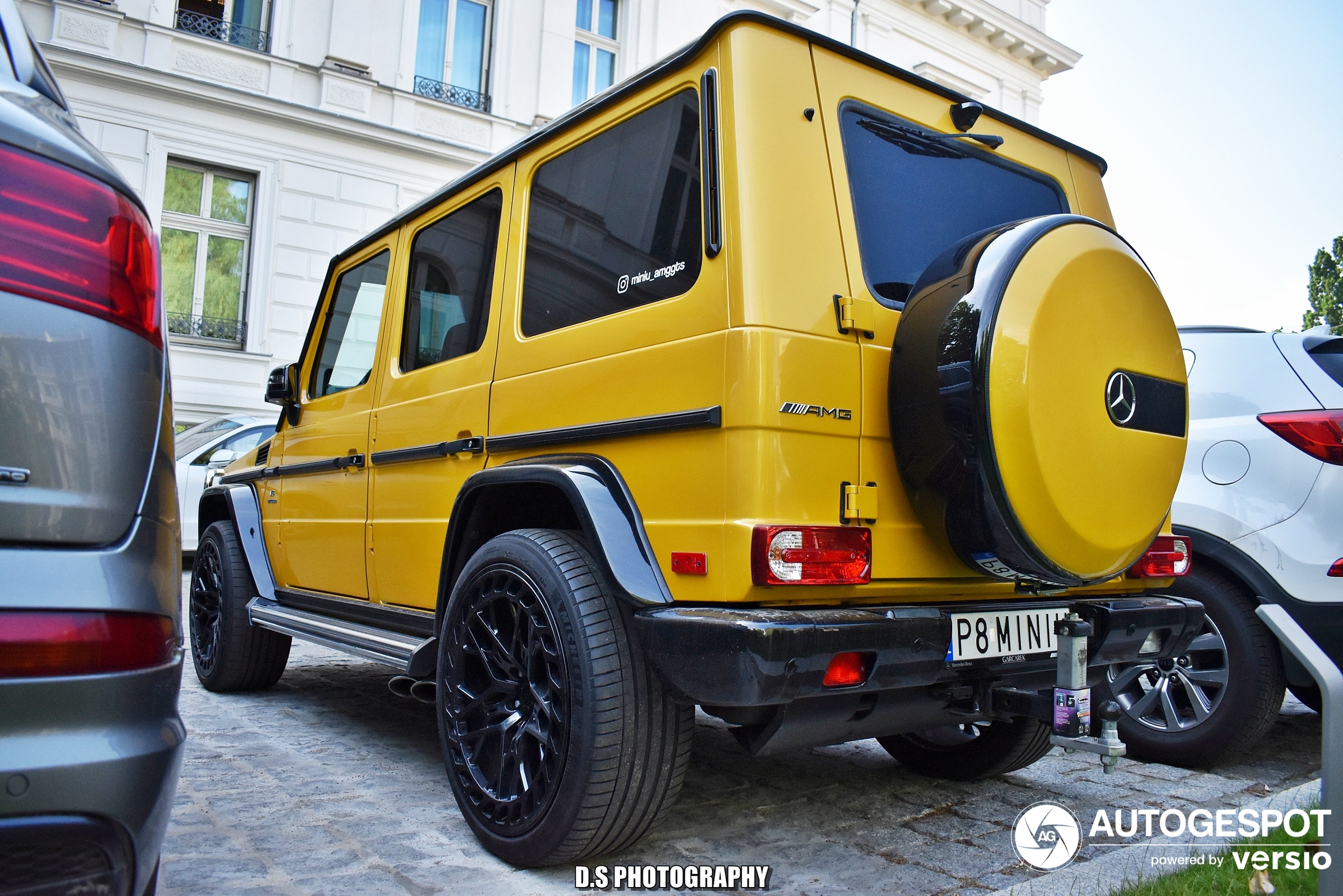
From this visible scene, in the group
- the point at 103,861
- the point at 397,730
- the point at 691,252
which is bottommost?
the point at 397,730

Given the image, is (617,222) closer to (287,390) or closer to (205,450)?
(287,390)

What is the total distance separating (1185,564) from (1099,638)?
0.65 meters

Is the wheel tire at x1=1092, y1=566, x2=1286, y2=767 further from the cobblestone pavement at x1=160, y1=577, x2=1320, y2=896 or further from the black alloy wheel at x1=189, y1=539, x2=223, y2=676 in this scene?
the black alloy wheel at x1=189, y1=539, x2=223, y2=676

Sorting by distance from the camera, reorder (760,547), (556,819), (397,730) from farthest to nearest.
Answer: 1. (397,730)
2. (556,819)
3. (760,547)

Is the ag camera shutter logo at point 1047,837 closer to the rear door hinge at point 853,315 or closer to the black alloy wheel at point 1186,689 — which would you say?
the black alloy wheel at point 1186,689

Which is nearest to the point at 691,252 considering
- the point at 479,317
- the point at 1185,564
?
the point at 479,317

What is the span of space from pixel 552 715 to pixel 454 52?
48.3 feet

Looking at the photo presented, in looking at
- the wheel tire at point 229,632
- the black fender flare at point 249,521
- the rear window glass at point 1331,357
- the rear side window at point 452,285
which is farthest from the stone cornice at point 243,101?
the rear window glass at point 1331,357

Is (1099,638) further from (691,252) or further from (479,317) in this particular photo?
(479,317)

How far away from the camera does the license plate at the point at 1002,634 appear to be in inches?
97.5

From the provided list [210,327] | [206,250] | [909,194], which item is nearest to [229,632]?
[909,194]

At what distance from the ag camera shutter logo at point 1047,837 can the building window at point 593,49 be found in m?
14.8

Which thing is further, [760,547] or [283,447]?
[283,447]

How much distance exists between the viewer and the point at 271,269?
13.6 m
